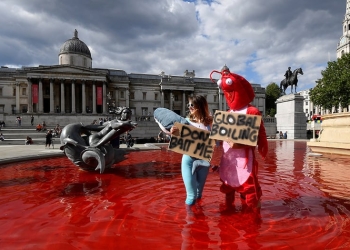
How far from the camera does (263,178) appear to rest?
611cm

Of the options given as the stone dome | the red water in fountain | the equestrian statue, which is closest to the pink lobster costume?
the red water in fountain

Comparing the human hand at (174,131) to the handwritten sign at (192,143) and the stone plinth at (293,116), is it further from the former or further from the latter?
the stone plinth at (293,116)

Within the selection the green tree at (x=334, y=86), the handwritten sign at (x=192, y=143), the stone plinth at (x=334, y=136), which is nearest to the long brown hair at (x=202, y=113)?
the handwritten sign at (x=192, y=143)

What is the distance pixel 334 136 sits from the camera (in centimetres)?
1096

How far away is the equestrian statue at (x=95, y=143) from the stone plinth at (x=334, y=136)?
9.26m

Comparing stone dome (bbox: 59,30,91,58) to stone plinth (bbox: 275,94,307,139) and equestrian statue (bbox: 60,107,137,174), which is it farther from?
equestrian statue (bbox: 60,107,137,174)

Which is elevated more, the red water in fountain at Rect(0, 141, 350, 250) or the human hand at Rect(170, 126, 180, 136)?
the human hand at Rect(170, 126, 180, 136)

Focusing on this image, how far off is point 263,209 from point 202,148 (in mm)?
1414

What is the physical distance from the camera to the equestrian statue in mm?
6551

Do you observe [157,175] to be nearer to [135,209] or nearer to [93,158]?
[93,158]

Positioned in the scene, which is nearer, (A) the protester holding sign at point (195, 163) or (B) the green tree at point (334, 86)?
(A) the protester holding sign at point (195, 163)

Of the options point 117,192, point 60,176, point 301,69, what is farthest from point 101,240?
point 301,69

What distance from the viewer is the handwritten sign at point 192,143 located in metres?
3.46

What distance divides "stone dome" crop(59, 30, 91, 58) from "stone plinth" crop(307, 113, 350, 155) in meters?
50.8
